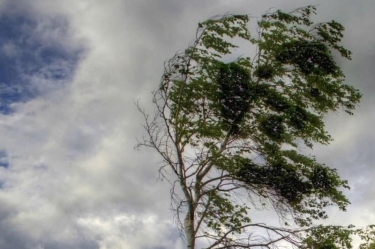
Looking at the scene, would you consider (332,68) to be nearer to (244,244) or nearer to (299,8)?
(299,8)

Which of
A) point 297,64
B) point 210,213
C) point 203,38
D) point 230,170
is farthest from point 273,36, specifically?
point 210,213

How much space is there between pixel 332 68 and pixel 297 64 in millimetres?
1318

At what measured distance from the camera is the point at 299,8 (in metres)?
20.1

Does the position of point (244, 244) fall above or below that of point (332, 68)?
below

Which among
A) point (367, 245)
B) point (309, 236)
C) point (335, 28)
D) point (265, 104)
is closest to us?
point (309, 236)

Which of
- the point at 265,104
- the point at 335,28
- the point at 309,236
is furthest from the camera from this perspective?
the point at 335,28

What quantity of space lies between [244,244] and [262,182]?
2.27 metres

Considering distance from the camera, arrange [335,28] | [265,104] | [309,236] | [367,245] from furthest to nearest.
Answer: [367,245], [335,28], [265,104], [309,236]

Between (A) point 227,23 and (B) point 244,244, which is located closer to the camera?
(B) point 244,244

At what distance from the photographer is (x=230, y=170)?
58.7ft

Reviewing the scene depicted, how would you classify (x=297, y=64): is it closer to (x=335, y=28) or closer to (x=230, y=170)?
(x=335, y=28)

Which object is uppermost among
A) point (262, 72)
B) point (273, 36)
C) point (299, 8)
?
point (299, 8)

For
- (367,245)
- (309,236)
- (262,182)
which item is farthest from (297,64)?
(367,245)

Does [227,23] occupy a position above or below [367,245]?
above
